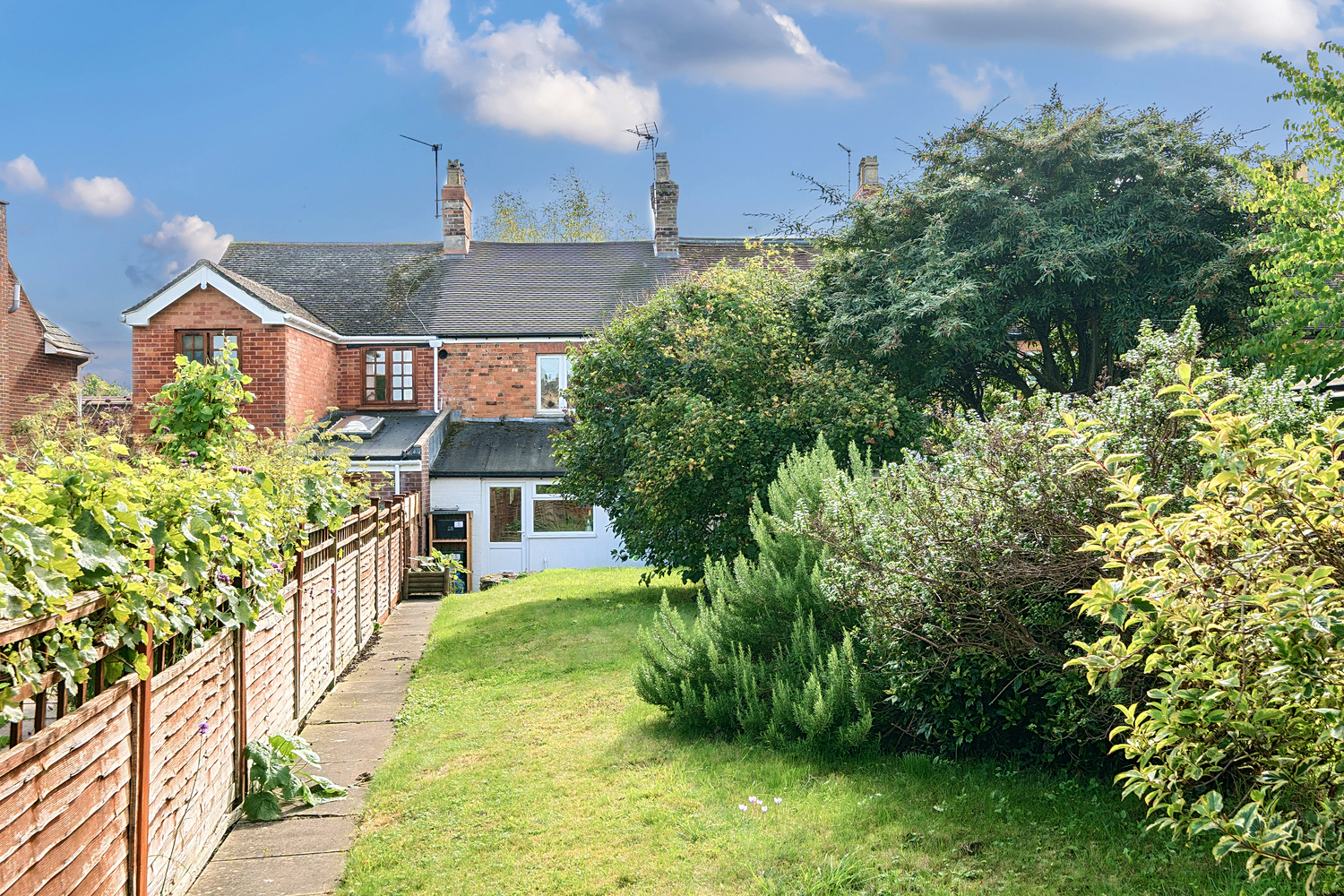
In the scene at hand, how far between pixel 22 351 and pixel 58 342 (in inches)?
68.0

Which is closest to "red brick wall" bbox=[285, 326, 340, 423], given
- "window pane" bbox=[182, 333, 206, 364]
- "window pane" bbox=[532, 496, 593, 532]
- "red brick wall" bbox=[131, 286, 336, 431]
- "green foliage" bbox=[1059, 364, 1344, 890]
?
"red brick wall" bbox=[131, 286, 336, 431]

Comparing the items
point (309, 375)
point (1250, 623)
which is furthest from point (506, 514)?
point (1250, 623)

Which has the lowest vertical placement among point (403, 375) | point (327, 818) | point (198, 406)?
point (327, 818)

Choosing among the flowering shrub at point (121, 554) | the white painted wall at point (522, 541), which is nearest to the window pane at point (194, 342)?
the white painted wall at point (522, 541)

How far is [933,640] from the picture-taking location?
21.3 ft

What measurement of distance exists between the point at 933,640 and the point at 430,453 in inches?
740

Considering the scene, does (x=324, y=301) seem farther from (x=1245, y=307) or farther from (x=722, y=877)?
(x=722, y=877)

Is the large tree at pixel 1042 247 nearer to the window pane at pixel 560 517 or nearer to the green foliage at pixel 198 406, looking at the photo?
the green foliage at pixel 198 406

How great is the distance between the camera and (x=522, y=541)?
79.7 feet

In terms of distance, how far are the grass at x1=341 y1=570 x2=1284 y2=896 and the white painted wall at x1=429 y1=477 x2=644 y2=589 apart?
50.0 ft

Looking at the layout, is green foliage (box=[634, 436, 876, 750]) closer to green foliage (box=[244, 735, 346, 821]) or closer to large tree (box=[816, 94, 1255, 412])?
green foliage (box=[244, 735, 346, 821])

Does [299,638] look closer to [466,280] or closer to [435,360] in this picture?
[435,360]

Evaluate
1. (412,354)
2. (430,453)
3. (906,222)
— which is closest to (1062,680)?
(906,222)

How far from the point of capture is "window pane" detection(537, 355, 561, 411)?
1049 inches
